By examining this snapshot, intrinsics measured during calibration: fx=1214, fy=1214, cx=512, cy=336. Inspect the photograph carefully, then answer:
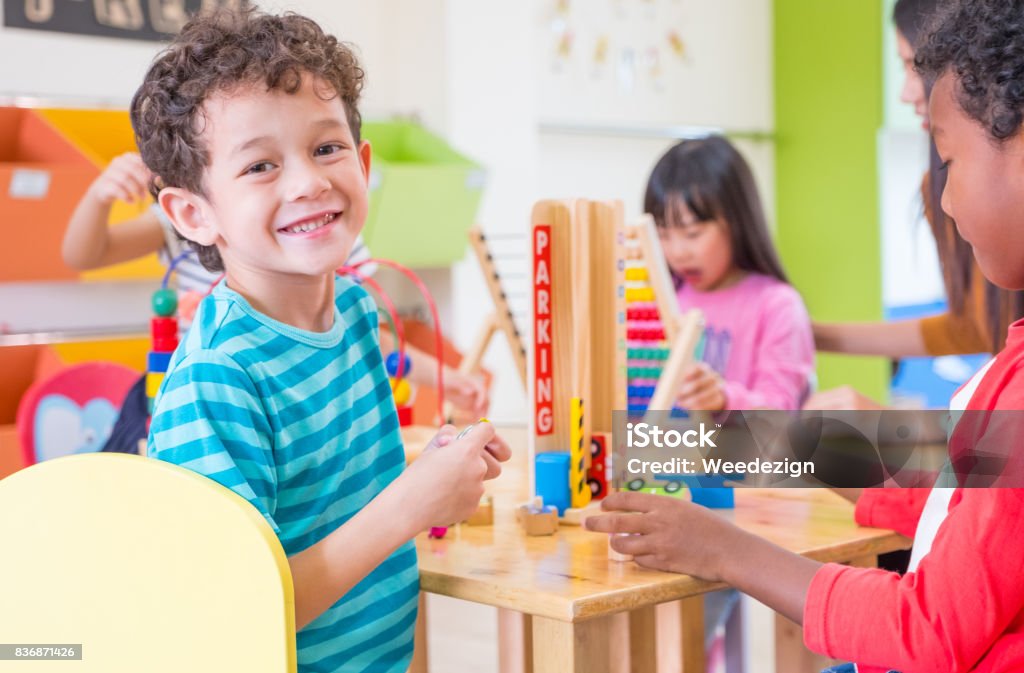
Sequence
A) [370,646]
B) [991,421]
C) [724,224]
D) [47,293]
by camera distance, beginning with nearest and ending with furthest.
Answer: [991,421] → [370,646] → [724,224] → [47,293]

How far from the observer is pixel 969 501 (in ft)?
2.86

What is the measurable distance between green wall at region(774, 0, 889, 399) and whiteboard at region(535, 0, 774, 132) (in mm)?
148

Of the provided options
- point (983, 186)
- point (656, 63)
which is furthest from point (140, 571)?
point (656, 63)

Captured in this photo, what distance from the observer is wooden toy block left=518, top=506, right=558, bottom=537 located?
1.28 metres

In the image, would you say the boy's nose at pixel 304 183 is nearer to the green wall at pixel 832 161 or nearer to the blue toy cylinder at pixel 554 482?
the blue toy cylinder at pixel 554 482

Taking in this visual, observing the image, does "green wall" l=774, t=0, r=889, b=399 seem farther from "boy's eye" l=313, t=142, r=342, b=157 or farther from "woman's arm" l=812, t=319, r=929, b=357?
"boy's eye" l=313, t=142, r=342, b=157

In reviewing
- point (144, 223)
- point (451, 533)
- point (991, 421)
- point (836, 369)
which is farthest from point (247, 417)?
point (836, 369)

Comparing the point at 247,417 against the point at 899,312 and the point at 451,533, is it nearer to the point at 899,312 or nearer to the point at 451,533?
the point at 451,533

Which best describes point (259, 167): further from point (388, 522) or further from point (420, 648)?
point (420, 648)

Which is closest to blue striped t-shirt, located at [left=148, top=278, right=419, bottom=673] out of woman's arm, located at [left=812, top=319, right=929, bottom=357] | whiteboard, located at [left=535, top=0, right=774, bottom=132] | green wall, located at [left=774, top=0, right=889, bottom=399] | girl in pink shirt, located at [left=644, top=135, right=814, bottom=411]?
woman's arm, located at [left=812, top=319, right=929, bottom=357]

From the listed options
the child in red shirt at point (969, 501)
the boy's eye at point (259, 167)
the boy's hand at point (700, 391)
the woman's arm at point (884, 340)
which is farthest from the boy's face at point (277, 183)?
the woman's arm at point (884, 340)

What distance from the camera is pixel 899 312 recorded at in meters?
5.28

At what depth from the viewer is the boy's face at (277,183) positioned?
39.9 inches

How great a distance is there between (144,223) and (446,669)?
1133 millimetres
